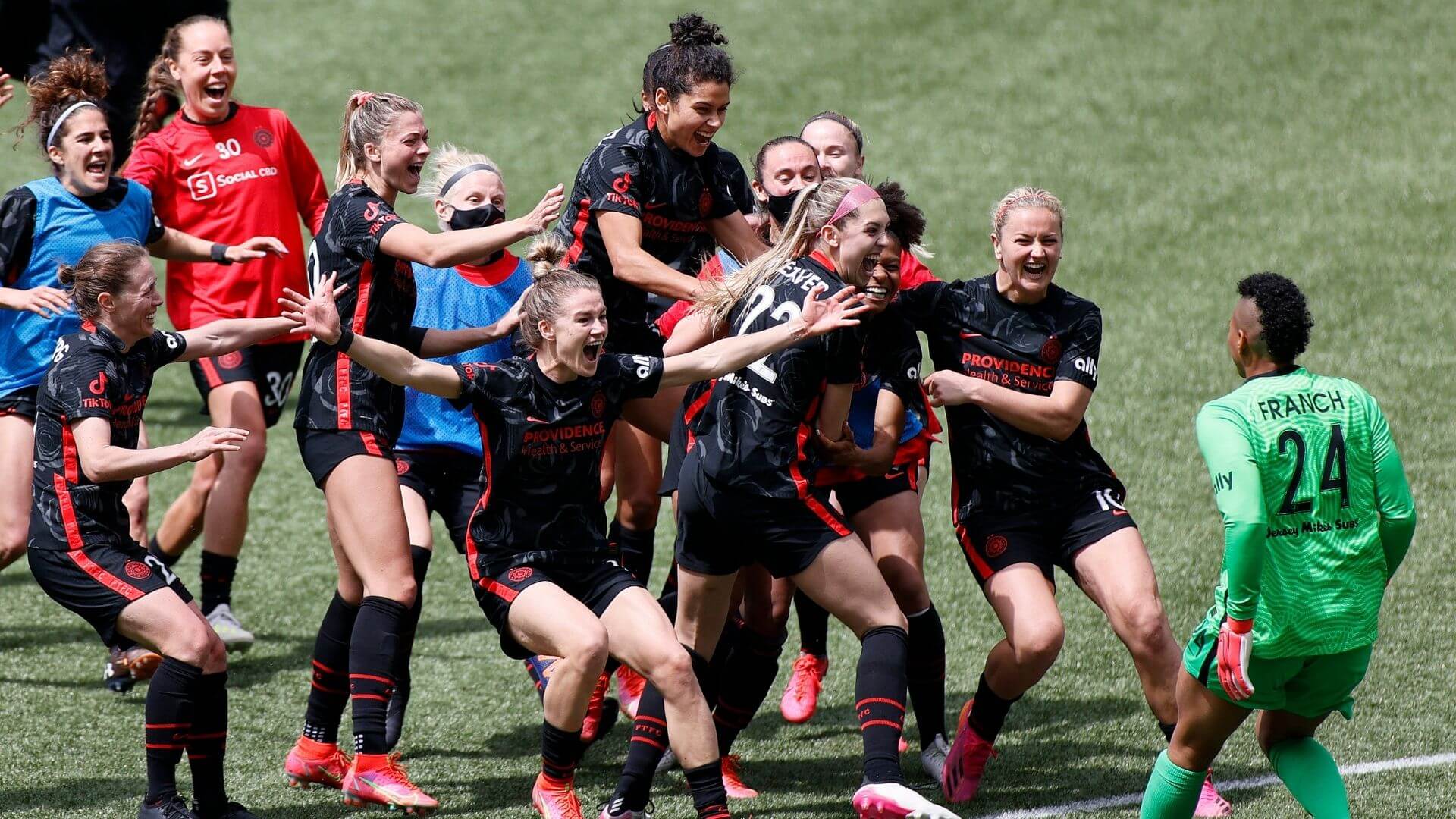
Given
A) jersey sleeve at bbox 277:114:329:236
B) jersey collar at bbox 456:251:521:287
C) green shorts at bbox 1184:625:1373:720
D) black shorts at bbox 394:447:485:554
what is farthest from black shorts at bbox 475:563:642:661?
jersey sleeve at bbox 277:114:329:236

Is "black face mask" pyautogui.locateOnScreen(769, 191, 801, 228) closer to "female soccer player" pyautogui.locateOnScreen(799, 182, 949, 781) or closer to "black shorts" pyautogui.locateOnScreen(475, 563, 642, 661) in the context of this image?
"female soccer player" pyautogui.locateOnScreen(799, 182, 949, 781)

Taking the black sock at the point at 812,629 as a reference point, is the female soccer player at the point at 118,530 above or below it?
above

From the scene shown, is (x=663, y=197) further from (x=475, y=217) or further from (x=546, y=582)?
(x=546, y=582)

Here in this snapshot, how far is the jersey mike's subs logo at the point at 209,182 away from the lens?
7227 millimetres

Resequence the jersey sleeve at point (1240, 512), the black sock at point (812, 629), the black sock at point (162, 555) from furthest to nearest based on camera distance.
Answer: the black sock at point (162, 555) → the black sock at point (812, 629) → the jersey sleeve at point (1240, 512)


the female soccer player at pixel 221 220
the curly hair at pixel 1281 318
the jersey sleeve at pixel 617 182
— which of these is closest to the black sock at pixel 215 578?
the female soccer player at pixel 221 220

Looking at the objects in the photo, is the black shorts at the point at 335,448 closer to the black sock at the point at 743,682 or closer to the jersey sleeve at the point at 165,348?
the jersey sleeve at the point at 165,348

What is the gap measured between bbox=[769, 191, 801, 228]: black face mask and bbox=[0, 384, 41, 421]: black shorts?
9.50 feet

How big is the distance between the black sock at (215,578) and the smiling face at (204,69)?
1.96m

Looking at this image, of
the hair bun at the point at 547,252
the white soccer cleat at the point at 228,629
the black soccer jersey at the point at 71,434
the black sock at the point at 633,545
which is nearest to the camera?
the black soccer jersey at the point at 71,434

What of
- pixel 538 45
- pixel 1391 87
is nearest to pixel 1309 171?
pixel 1391 87

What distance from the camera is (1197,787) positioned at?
4.66 meters

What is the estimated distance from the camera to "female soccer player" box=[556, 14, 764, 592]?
5734 mm

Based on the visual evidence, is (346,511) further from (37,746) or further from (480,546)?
(37,746)
